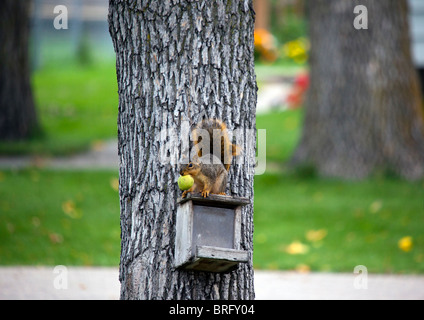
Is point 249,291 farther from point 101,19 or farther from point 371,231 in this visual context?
point 101,19

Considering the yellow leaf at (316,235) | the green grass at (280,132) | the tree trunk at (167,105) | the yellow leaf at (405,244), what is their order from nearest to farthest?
the tree trunk at (167,105), the yellow leaf at (405,244), the yellow leaf at (316,235), the green grass at (280,132)

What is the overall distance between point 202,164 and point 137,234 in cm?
56

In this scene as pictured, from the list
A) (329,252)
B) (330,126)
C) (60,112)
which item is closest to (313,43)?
(330,126)

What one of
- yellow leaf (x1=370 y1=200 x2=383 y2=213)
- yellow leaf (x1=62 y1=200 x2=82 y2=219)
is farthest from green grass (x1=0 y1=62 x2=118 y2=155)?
yellow leaf (x1=370 y1=200 x2=383 y2=213)

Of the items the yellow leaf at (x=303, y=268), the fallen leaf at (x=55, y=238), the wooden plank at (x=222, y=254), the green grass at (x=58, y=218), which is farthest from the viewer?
the fallen leaf at (x=55, y=238)

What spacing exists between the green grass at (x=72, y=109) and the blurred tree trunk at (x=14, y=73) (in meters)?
0.35

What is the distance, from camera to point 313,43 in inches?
395

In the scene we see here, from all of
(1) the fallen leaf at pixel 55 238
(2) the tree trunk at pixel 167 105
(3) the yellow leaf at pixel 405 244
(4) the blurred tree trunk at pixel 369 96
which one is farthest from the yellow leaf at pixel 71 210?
(2) the tree trunk at pixel 167 105

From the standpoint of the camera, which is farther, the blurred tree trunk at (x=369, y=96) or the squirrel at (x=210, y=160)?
the blurred tree trunk at (x=369, y=96)

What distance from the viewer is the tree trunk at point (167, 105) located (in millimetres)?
3814

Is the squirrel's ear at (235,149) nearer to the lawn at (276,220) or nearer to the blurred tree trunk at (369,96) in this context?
the lawn at (276,220)

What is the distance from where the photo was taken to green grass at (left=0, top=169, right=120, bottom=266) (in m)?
7.11

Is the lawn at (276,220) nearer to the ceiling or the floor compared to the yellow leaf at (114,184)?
nearer to the floor

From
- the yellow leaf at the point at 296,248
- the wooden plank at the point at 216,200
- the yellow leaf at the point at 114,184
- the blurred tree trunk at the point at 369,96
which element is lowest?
the yellow leaf at the point at 296,248
